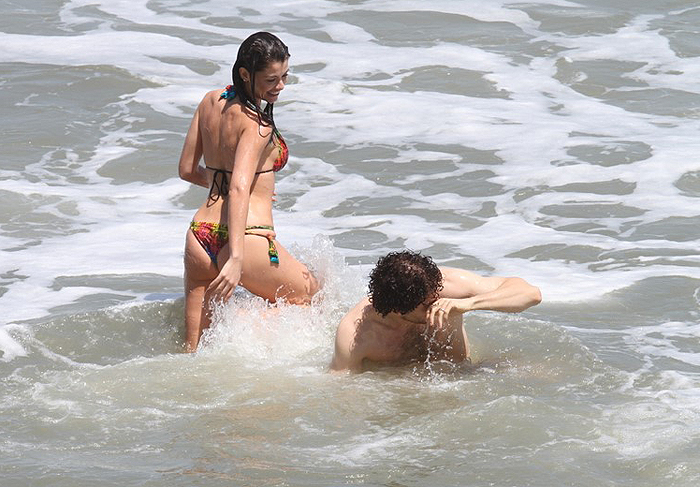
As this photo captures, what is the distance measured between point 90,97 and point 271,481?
26.9 feet

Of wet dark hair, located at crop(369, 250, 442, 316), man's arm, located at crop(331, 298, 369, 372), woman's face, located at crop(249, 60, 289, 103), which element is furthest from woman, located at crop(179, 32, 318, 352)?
wet dark hair, located at crop(369, 250, 442, 316)

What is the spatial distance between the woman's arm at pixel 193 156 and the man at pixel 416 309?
1.24m

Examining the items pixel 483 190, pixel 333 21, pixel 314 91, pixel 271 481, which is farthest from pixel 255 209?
pixel 333 21

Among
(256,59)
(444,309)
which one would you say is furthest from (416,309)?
(256,59)

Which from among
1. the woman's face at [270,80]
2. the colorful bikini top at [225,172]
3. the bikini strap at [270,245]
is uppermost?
the woman's face at [270,80]

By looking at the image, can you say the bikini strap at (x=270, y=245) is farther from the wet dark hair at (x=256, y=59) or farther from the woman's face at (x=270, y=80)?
the woman's face at (x=270, y=80)

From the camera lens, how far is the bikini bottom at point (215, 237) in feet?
19.0

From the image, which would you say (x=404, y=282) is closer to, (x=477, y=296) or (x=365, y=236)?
(x=477, y=296)

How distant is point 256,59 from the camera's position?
5621 mm

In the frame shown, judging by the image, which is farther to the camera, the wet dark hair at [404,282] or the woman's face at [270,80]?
the woman's face at [270,80]

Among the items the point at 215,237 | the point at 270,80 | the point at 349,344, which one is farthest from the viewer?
the point at 215,237

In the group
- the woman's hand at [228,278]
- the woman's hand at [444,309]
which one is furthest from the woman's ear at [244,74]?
the woman's hand at [444,309]

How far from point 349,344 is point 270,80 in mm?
1340

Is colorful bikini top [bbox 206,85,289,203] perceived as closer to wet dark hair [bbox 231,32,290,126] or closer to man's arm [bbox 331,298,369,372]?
wet dark hair [bbox 231,32,290,126]
